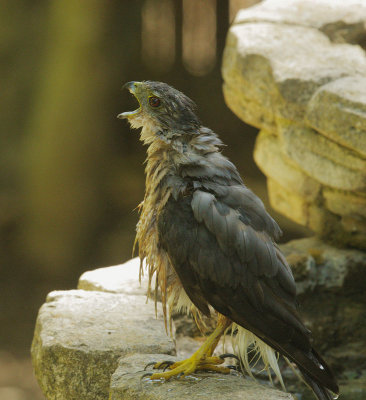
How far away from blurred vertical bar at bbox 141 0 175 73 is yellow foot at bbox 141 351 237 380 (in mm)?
6409

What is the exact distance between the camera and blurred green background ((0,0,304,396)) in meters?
7.79

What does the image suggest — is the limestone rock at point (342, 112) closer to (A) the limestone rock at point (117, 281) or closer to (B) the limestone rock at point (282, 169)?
(B) the limestone rock at point (282, 169)

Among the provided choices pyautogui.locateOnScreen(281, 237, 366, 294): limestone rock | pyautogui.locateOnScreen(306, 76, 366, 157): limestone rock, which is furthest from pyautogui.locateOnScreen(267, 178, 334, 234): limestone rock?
pyautogui.locateOnScreen(306, 76, 366, 157): limestone rock

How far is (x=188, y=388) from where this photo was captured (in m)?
2.71

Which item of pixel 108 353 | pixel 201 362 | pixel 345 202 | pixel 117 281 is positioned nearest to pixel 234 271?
pixel 201 362

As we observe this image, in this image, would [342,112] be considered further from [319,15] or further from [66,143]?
[66,143]

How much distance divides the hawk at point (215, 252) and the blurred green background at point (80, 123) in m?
4.63

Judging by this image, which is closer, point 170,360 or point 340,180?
point 170,360

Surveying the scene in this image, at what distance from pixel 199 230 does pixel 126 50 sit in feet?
19.4

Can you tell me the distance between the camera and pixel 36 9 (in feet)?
25.9

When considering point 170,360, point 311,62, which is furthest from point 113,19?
point 170,360

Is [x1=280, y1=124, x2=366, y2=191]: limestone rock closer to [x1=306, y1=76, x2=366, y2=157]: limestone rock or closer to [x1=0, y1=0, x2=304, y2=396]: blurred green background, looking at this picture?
[x1=306, y1=76, x2=366, y2=157]: limestone rock

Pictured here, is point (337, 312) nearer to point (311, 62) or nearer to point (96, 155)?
point (311, 62)

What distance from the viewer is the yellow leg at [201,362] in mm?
2814
